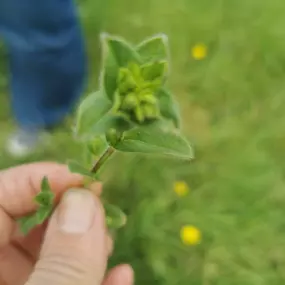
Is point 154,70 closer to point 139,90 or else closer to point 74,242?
point 139,90

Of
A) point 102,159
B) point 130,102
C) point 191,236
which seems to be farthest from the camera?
point 191,236

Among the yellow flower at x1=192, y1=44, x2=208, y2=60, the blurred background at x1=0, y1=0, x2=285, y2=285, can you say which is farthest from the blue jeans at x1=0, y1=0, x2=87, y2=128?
the yellow flower at x1=192, y1=44, x2=208, y2=60

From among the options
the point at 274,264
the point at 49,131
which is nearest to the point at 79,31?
the point at 49,131

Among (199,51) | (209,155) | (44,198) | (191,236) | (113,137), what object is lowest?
(191,236)

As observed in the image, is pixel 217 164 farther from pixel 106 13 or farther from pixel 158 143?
pixel 158 143

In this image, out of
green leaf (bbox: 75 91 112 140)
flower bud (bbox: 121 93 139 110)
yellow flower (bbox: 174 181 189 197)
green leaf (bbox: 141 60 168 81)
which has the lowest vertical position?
yellow flower (bbox: 174 181 189 197)

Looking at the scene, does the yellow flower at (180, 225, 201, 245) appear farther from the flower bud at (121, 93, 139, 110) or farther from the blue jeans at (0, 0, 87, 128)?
the flower bud at (121, 93, 139, 110)

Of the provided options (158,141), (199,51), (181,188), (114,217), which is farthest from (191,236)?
(158,141)
